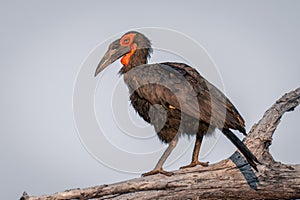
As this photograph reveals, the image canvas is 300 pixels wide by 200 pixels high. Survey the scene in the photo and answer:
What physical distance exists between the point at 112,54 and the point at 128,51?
9.5 inches

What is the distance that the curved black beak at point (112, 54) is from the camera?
7.87 meters

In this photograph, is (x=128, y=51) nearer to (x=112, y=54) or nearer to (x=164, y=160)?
(x=112, y=54)

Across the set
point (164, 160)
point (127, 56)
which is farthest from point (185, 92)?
point (127, 56)

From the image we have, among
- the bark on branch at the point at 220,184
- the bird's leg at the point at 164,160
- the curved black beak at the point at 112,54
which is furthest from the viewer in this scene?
the curved black beak at the point at 112,54

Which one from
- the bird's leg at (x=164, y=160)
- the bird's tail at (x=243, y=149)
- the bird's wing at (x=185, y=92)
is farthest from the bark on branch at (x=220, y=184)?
the bird's wing at (x=185, y=92)

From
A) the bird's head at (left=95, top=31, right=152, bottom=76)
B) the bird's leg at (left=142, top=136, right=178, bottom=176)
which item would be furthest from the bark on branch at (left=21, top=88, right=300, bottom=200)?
the bird's head at (left=95, top=31, right=152, bottom=76)

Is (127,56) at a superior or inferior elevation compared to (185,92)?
superior

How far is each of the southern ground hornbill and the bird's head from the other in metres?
0.37

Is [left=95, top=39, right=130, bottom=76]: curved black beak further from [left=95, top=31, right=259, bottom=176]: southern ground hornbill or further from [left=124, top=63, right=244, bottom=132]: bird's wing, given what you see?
[left=124, top=63, right=244, bottom=132]: bird's wing

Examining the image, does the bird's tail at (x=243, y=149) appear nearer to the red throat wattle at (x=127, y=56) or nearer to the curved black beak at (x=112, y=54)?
the red throat wattle at (x=127, y=56)

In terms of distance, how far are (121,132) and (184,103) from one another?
5.02 ft

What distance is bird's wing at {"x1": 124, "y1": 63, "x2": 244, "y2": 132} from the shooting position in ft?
20.9

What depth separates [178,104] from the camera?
261 inches

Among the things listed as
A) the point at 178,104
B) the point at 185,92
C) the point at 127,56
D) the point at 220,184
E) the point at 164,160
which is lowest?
the point at 220,184
